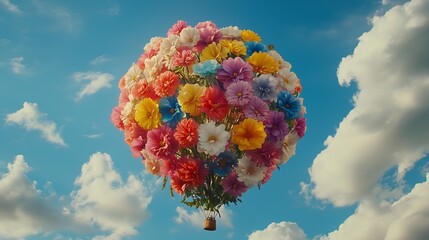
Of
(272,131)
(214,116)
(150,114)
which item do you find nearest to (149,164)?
(150,114)

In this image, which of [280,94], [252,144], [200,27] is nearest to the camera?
[252,144]

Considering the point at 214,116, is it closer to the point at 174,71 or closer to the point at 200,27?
the point at 174,71

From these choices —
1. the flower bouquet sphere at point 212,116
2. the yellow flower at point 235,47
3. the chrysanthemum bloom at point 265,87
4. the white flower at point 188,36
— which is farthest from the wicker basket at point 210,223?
the white flower at point 188,36

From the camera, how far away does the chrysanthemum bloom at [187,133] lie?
25.4 ft

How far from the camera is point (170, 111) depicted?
8156mm

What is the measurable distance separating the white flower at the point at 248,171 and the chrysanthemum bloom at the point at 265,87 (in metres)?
0.91

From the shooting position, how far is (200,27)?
30.4ft

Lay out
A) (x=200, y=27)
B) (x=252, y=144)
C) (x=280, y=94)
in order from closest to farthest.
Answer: (x=252, y=144), (x=280, y=94), (x=200, y=27)

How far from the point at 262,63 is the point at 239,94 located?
3.09 ft

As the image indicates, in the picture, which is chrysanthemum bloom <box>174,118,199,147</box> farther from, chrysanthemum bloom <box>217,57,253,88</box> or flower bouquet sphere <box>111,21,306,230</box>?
chrysanthemum bloom <box>217,57,253,88</box>

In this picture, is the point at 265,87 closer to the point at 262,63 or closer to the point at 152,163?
the point at 262,63

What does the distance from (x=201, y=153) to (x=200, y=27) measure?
7.54ft

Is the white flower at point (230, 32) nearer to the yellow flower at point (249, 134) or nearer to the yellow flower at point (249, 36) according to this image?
the yellow flower at point (249, 36)

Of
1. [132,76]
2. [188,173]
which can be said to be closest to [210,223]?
[188,173]
